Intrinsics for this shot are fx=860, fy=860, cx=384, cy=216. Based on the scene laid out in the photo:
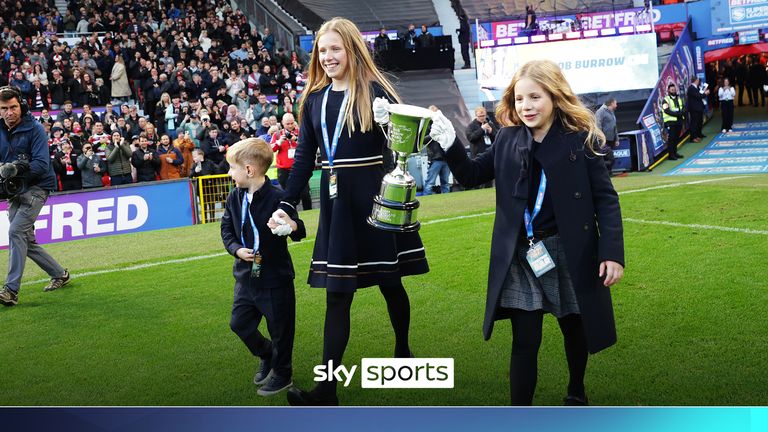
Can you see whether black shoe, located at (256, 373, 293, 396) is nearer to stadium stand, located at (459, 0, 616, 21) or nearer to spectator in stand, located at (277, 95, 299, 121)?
spectator in stand, located at (277, 95, 299, 121)

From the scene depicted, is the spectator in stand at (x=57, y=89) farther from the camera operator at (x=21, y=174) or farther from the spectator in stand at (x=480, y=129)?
the spectator in stand at (x=480, y=129)

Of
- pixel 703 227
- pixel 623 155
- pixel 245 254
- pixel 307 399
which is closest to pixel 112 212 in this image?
pixel 703 227

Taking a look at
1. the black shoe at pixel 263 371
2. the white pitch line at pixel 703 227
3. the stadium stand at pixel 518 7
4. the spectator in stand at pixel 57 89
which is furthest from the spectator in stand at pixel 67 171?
the black shoe at pixel 263 371

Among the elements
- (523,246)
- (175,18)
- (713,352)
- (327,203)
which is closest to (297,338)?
(327,203)

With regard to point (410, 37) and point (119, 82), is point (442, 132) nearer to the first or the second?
point (410, 37)

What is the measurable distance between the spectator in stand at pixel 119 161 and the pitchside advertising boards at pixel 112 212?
1.28ft

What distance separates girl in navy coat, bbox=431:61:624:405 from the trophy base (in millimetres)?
196

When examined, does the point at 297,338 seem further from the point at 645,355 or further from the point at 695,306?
the point at 695,306

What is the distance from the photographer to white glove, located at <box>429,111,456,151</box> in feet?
7.47

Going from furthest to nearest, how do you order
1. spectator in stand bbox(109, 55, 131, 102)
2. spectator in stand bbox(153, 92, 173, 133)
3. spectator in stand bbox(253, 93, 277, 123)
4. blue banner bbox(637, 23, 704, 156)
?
blue banner bbox(637, 23, 704, 156), spectator in stand bbox(109, 55, 131, 102), spectator in stand bbox(153, 92, 173, 133), spectator in stand bbox(253, 93, 277, 123)

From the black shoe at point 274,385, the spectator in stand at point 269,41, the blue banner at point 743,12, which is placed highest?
the blue banner at point 743,12

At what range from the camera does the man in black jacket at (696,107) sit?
1150cm

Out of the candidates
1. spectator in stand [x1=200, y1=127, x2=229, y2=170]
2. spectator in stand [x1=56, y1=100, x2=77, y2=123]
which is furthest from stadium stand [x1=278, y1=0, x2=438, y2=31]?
spectator in stand [x1=56, y1=100, x2=77, y2=123]

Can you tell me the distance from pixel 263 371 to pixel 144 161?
5754 millimetres
